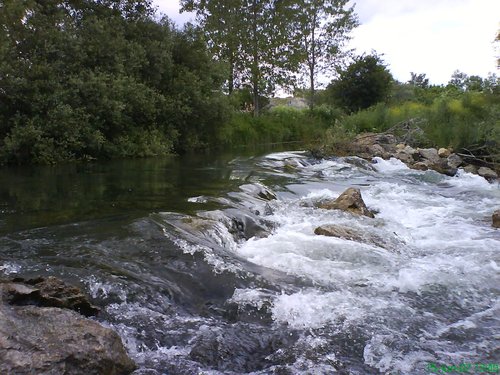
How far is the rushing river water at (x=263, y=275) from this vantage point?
329cm

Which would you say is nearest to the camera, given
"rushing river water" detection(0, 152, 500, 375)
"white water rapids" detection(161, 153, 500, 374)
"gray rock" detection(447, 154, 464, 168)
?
"rushing river water" detection(0, 152, 500, 375)

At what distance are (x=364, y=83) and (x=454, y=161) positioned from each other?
1864 cm

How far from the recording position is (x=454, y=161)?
15656 mm

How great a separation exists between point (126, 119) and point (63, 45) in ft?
10.6

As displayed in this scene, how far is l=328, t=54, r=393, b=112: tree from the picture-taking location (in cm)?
3284

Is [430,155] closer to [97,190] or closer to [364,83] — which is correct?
[97,190]

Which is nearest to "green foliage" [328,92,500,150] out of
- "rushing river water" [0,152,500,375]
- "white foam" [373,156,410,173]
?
"white foam" [373,156,410,173]

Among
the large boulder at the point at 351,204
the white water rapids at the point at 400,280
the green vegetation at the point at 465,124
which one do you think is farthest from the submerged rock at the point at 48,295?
the green vegetation at the point at 465,124

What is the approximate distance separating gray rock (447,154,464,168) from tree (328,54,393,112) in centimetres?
1756

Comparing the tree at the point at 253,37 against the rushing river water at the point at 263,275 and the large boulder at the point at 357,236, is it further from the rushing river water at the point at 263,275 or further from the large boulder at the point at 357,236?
the large boulder at the point at 357,236

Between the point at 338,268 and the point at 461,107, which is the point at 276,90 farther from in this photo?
the point at 338,268

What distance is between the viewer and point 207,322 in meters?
3.67

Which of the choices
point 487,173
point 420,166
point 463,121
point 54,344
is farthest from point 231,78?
point 54,344

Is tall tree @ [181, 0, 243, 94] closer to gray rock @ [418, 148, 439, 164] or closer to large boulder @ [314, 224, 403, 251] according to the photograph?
gray rock @ [418, 148, 439, 164]
